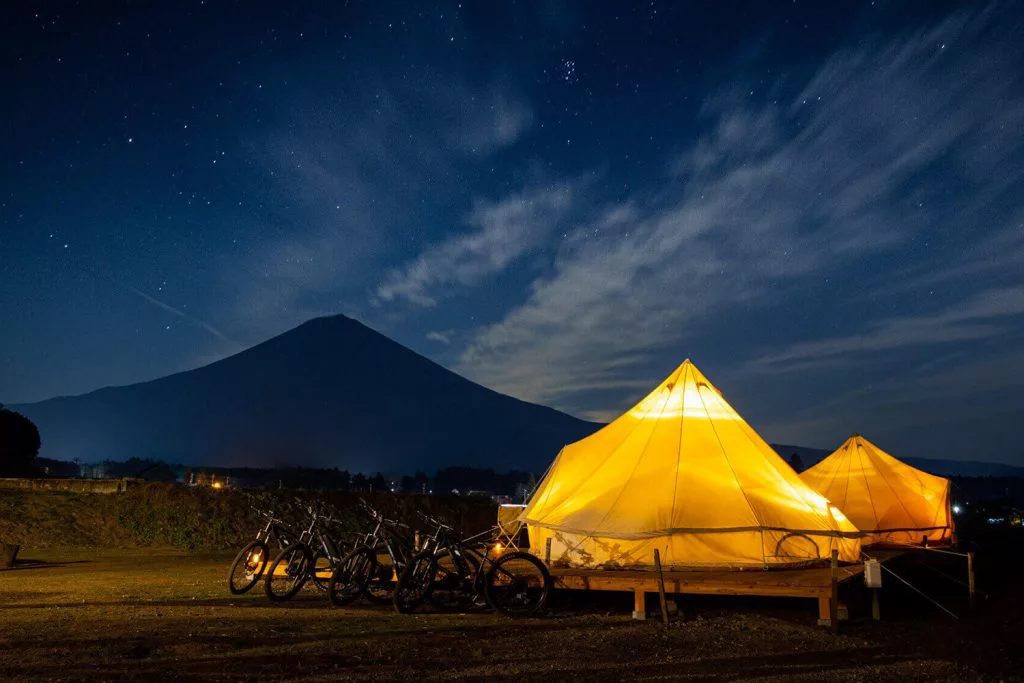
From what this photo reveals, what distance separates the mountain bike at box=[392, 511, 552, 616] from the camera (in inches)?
398

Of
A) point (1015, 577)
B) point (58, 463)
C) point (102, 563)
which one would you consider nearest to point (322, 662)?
point (102, 563)

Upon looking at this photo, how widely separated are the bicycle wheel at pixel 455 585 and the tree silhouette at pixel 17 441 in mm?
36081

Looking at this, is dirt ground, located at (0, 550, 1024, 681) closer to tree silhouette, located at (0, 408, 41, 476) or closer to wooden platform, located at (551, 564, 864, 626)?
wooden platform, located at (551, 564, 864, 626)

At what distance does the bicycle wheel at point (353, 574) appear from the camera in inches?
416

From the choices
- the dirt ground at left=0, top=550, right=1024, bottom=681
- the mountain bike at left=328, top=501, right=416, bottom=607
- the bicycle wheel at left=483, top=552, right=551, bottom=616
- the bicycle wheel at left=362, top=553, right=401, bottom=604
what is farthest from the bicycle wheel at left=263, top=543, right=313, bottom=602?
the bicycle wheel at left=483, top=552, right=551, bottom=616

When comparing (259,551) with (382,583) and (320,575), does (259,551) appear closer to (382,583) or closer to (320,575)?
(320,575)

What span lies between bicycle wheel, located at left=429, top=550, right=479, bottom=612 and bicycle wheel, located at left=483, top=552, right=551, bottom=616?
44 centimetres

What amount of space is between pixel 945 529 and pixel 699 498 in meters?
11.5

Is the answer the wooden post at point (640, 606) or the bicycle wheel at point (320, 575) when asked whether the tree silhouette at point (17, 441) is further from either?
the wooden post at point (640, 606)

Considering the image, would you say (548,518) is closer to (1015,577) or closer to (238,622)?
(238,622)

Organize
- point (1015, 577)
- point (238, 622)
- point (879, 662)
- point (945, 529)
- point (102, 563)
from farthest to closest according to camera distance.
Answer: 1. point (945, 529)
2. point (102, 563)
3. point (1015, 577)
4. point (238, 622)
5. point (879, 662)

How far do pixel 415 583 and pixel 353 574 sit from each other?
3.28ft

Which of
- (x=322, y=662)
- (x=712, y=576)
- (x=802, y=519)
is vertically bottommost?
(x=322, y=662)

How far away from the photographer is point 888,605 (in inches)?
476
